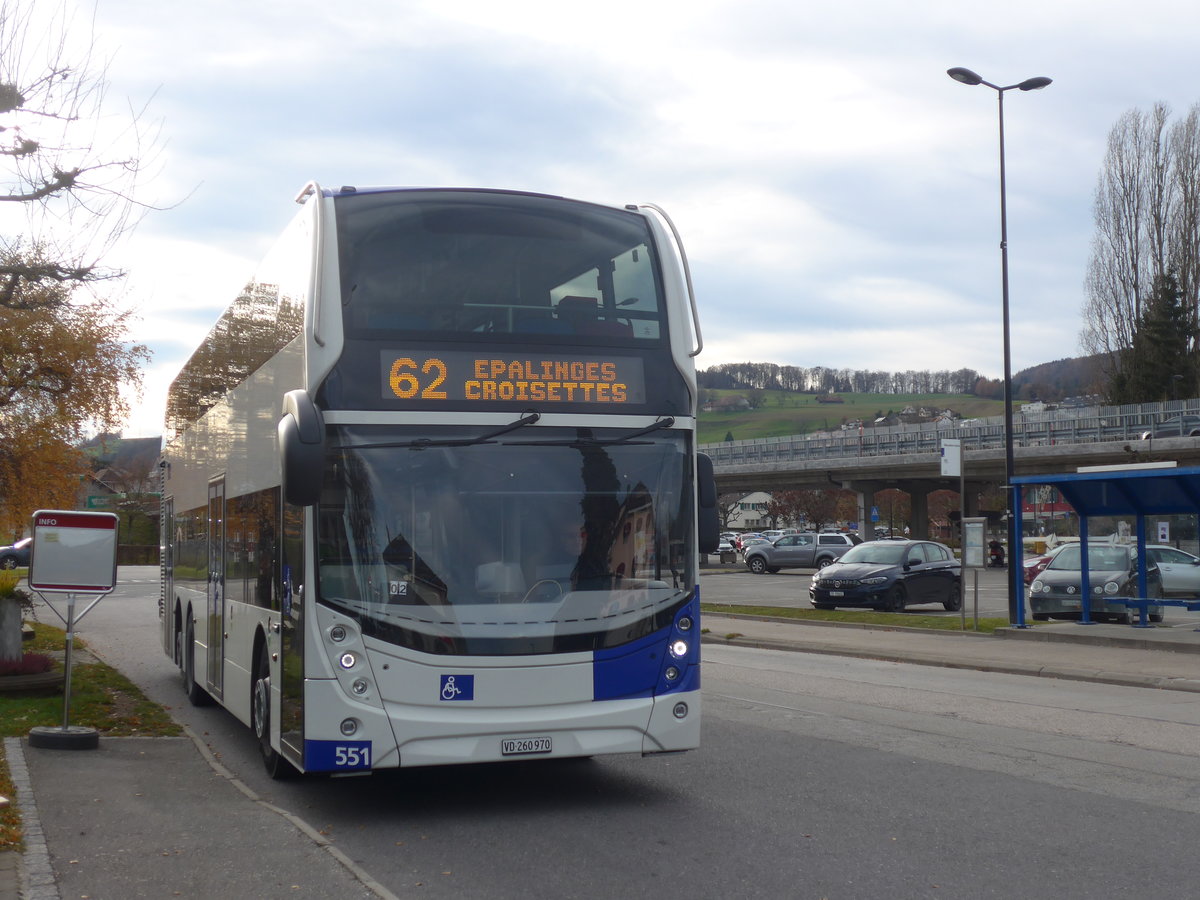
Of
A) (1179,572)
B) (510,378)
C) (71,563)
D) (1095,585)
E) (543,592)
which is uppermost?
(510,378)

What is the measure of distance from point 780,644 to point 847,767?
1192 cm

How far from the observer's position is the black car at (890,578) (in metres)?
27.0

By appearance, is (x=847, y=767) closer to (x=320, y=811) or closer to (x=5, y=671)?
(x=320, y=811)

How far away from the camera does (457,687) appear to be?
7.40 meters

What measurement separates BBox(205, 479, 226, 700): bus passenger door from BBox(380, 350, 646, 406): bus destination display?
3.96 m

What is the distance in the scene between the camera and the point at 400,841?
703 cm

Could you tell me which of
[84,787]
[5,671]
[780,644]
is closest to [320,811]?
[84,787]

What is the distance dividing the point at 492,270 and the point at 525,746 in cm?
294

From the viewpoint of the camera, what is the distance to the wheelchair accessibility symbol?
7.39m

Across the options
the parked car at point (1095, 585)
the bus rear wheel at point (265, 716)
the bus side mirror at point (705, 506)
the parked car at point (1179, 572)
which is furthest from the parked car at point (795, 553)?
the bus side mirror at point (705, 506)

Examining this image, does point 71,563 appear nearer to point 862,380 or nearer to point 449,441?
point 449,441

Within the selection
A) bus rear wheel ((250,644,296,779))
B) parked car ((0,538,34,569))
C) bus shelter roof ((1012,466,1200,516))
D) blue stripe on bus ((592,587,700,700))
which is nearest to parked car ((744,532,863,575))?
parked car ((0,538,34,569))

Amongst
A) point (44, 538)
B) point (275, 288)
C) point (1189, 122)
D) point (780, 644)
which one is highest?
point (1189, 122)

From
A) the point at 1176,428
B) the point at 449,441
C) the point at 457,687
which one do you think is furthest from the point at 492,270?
the point at 1176,428
